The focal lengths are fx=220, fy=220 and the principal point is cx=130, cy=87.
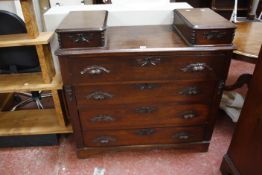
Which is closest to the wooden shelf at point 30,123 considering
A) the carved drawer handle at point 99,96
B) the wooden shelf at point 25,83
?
the wooden shelf at point 25,83

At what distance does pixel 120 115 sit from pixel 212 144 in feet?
2.64

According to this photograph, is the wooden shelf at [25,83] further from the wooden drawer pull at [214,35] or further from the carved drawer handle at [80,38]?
the wooden drawer pull at [214,35]

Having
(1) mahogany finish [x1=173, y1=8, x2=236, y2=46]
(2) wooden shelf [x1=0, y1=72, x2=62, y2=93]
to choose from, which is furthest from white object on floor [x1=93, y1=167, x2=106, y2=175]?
(1) mahogany finish [x1=173, y1=8, x2=236, y2=46]

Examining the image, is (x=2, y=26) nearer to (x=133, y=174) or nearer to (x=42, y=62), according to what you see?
(x=42, y=62)

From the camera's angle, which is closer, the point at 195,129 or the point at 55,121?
the point at 195,129

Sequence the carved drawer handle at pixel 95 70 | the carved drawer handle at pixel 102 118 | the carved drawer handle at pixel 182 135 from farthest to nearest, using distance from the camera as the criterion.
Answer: the carved drawer handle at pixel 182 135 → the carved drawer handle at pixel 102 118 → the carved drawer handle at pixel 95 70

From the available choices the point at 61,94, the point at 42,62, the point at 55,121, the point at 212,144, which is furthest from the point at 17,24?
the point at 212,144

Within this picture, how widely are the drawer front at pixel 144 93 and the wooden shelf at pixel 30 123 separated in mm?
459

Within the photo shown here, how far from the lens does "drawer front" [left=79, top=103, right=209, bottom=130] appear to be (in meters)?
1.36

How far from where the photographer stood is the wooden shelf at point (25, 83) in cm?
140

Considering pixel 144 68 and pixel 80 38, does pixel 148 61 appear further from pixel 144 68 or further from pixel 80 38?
pixel 80 38

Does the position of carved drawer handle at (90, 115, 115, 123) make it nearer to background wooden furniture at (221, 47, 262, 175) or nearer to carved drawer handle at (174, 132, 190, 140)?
carved drawer handle at (174, 132, 190, 140)

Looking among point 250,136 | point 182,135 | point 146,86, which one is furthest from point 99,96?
point 250,136

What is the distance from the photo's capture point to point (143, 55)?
3.76 ft
